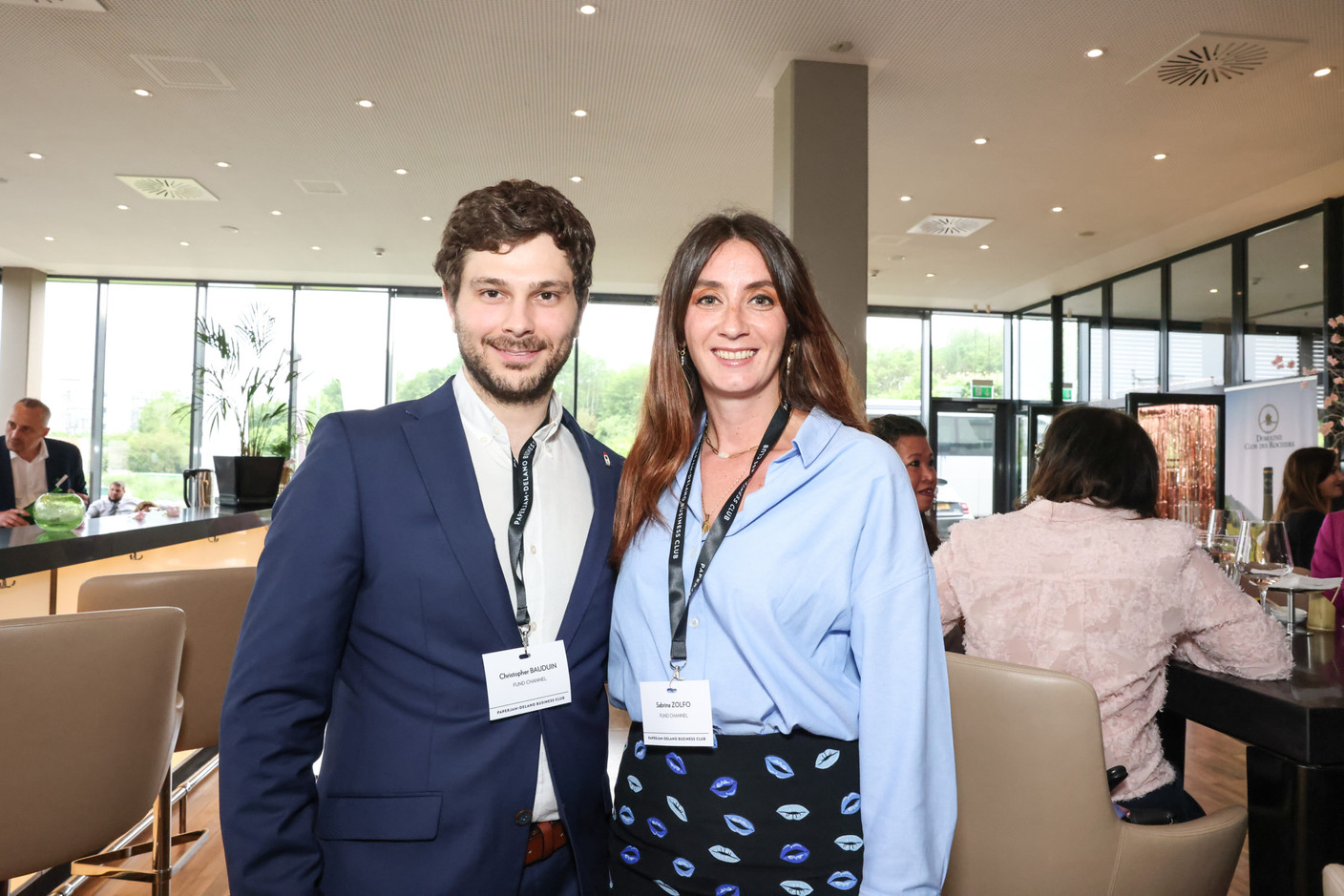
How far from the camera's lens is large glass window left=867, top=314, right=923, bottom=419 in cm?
1188

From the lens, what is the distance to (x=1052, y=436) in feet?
7.63

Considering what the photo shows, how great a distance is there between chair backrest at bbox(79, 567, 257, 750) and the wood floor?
0.55 m

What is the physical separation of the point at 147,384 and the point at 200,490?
7.70 meters

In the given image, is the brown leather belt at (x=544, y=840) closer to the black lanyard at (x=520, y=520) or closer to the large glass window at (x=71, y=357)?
the black lanyard at (x=520, y=520)

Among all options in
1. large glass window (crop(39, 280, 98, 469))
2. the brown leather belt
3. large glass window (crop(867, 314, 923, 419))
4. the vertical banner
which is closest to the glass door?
large glass window (crop(867, 314, 923, 419))

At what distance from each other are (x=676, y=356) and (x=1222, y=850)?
5.10ft

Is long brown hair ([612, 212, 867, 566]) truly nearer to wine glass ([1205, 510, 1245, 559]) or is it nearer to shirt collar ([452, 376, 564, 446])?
shirt collar ([452, 376, 564, 446])

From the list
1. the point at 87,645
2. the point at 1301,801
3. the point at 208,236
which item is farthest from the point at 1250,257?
the point at 208,236

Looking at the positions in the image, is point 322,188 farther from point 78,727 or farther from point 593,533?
point 593,533

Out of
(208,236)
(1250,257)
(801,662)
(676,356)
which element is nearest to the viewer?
(801,662)

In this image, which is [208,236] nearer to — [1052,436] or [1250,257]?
[1052,436]

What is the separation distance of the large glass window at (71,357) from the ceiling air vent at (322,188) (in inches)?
217

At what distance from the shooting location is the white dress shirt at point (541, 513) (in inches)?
51.3

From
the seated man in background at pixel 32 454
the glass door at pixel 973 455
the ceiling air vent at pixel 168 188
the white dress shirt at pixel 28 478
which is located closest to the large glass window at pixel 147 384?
the ceiling air vent at pixel 168 188
